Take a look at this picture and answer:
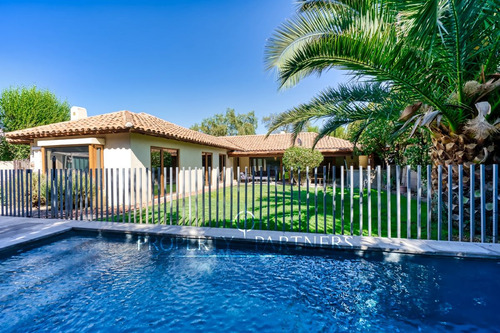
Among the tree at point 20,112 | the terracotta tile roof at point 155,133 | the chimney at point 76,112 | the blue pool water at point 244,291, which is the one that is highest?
the tree at point 20,112

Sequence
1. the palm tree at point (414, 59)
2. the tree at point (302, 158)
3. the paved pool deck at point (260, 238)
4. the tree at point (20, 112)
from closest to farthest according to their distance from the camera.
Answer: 1. the palm tree at point (414, 59)
2. the paved pool deck at point (260, 238)
3. the tree at point (302, 158)
4. the tree at point (20, 112)

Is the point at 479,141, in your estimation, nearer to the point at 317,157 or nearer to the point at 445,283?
the point at 445,283

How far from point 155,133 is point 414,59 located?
1137 cm

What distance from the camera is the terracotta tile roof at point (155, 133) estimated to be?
12.2 meters

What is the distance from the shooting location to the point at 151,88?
1111 inches

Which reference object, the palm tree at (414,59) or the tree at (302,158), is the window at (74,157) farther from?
the tree at (302,158)

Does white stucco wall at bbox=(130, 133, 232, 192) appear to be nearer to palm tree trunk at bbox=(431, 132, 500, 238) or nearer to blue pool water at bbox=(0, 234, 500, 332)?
blue pool water at bbox=(0, 234, 500, 332)

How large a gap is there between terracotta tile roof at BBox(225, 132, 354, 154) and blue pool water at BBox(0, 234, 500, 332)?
18993mm

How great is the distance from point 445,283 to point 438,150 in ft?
12.9

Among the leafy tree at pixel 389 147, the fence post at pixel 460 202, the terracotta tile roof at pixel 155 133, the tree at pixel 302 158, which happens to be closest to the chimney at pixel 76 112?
the terracotta tile roof at pixel 155 133

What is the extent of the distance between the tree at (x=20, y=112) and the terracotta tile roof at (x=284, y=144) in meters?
22.2

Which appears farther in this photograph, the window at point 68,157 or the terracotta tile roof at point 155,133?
the window at point 68,157

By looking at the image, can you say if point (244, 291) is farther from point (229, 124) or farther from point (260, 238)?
point (229, 124)

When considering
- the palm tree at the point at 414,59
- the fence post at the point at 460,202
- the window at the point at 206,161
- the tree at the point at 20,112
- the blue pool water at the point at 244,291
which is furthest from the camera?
the tree at the point at 20,112
